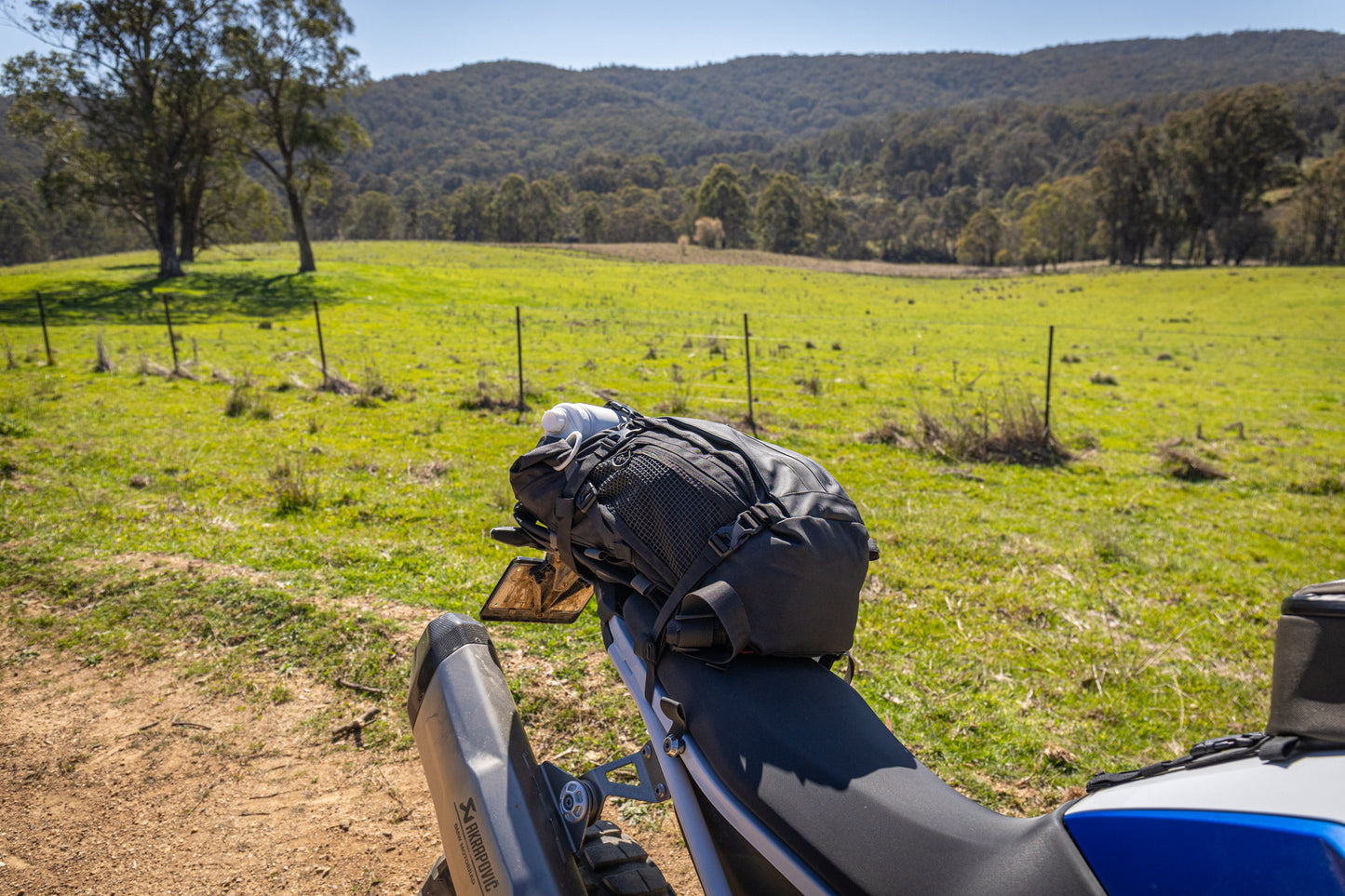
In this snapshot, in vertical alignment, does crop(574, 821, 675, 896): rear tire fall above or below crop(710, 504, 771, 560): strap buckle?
below

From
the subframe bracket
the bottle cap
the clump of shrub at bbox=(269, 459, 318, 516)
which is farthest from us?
the clump of shrub at bbox=(269, 459, 318, 516)

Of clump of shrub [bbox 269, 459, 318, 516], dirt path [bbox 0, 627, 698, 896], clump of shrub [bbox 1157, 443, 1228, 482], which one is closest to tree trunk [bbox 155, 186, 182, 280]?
clump of shrub [bbox 269, 459, 318, 516]

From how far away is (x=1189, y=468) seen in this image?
10.9 metres

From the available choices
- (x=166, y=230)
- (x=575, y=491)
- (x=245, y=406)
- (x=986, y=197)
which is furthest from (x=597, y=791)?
(x=986, y=197)

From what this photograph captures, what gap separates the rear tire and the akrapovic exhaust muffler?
166 mm

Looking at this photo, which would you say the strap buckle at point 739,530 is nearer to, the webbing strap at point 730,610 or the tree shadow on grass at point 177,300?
the webbing strap at point 730,610

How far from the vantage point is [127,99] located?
32.5 meters

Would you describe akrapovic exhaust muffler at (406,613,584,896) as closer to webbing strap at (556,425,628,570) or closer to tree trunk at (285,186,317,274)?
webbing strap at (556,425,628,570)

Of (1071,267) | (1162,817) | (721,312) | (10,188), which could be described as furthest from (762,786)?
(10,188)

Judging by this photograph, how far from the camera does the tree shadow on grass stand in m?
25.2

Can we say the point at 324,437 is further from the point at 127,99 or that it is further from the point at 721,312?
the point at 127,99

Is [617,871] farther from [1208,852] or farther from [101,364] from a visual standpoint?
[101,364]

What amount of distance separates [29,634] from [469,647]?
13.1 feet

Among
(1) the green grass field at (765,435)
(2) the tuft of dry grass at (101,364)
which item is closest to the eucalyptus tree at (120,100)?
(1) the green grass field at (765,435)
